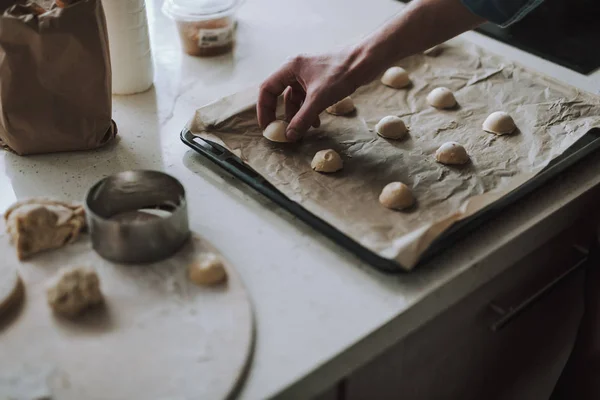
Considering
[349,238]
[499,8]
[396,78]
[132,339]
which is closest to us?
[132,339]

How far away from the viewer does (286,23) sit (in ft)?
4.54

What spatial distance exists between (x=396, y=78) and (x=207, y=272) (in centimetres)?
57

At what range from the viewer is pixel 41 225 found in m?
0.77

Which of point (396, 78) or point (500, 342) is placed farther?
point (396, 78)

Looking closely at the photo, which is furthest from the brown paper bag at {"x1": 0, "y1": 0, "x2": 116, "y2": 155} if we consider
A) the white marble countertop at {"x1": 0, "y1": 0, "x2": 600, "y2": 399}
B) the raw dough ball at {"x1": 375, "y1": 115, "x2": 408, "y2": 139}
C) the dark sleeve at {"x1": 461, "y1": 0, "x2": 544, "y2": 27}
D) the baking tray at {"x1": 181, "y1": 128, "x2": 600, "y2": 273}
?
the dark sleeve at {"x1": 461, "y1": 0, "x2": 544, "y2": 27}

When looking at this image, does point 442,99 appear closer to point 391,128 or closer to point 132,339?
point 391,128

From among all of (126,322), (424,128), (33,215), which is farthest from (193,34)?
(126,322)

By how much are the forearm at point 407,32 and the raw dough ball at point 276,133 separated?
0.43 ft

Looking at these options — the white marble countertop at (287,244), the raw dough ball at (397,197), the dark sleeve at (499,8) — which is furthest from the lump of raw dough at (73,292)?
the dark sleeve at (499,8)

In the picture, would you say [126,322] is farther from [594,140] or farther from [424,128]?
[594,140]

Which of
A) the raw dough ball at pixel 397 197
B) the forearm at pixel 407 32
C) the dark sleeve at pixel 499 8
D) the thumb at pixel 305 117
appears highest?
the dark sleeve at pixel 499 8

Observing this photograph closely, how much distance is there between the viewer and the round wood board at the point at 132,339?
0.62 metres

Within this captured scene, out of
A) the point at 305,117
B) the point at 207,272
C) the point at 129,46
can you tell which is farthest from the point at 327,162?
the point at 129,46

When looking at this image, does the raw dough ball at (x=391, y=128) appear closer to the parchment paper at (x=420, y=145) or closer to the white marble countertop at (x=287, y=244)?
the parchment paper at (x=420, y=145)
